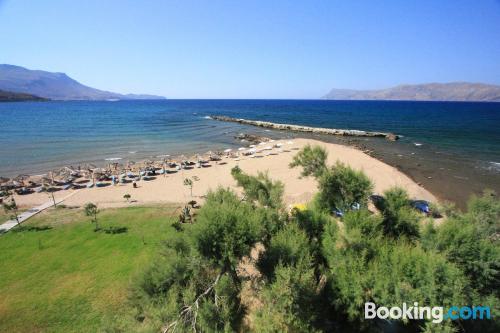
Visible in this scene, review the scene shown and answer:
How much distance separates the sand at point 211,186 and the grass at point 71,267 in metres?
4.33

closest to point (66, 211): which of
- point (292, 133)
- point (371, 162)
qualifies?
point (371, 162)

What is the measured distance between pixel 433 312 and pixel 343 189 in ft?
30.9

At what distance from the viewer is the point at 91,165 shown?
42469 mm

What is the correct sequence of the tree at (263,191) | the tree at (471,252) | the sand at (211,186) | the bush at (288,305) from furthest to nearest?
1. the sand at (211,186)
2. the tree at (263,191)
3. the tree at (471,252)
4. the bush at (288,305)

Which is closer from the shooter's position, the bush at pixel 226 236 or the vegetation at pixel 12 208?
the bush at pixel 226 236

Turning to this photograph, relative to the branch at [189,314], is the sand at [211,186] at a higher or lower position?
lower

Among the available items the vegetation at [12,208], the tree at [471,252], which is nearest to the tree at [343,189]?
the tree at [471,252]

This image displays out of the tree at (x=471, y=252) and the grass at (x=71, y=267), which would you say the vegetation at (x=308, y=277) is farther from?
the grass at (x=71, y=267)

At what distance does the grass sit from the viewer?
43.0 ft

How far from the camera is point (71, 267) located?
16.8 m

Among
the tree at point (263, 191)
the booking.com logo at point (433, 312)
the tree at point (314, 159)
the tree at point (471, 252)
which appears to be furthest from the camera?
the tree at point (314, 159)

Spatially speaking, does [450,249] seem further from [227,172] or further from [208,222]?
[227,172]

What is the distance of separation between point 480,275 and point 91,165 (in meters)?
48.0

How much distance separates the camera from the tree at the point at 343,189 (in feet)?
57.6
